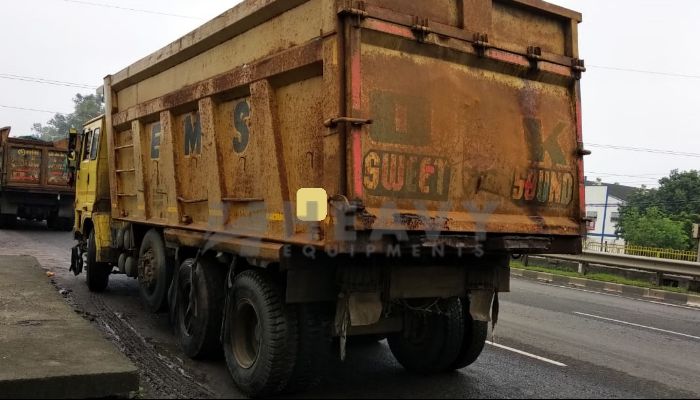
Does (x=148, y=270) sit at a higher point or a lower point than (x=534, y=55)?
lower

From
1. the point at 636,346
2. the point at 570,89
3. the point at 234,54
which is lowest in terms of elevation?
the point at 636,346

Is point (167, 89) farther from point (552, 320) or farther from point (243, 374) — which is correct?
point (552, 320)

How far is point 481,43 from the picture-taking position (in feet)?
13.7

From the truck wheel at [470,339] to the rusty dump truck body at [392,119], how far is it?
0.97 metres

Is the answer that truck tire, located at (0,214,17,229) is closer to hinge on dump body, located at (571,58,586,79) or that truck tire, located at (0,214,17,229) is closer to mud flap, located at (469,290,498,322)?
mud flap, located at (469,290,498,322)

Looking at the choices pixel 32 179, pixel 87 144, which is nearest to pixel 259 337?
pixel 87 144

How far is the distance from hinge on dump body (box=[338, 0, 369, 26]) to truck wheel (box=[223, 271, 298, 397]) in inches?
79.5

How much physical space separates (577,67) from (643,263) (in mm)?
11362

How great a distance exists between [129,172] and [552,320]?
6334mm

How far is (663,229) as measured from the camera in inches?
1332

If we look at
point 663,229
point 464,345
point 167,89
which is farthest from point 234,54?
point 663,229

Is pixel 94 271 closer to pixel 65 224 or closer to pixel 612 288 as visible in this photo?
pixel 612 288

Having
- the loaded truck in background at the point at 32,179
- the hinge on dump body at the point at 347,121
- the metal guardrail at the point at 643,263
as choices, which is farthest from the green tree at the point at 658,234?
the hinge on dump body at the point at 347,121

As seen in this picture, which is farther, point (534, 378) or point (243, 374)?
point (534, 378)
